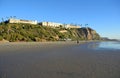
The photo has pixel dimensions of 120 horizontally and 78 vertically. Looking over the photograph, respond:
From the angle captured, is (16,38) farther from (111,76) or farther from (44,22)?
(44,22)

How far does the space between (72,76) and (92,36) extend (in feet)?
533

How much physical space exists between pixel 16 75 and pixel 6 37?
50.4m

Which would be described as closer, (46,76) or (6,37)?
(46,76)

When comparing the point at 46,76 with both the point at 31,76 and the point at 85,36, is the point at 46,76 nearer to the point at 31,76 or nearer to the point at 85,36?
the point at 31,76

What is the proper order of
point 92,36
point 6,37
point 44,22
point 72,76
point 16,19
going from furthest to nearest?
point 92,36, point 44,22, point 16,19, point 6,37, point 72,76

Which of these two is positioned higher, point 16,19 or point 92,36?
point 16,19

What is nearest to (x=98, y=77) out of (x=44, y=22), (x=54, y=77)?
(x=54, y=77)

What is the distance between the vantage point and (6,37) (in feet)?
190

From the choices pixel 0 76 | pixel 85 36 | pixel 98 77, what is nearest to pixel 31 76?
pixel 0 76

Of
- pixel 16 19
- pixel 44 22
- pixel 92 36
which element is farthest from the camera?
pixel 92 36

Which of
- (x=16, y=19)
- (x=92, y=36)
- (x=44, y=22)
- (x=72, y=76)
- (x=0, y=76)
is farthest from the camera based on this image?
(x=92, y=36)

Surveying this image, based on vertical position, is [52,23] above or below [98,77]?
above

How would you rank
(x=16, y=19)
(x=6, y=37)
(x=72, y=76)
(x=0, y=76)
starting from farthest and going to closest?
1. (x=16, y=19)
2. (x=6, y=37)
3. (x=72, y=76)
4. (x=0, y=76)

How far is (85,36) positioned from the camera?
522 ft
